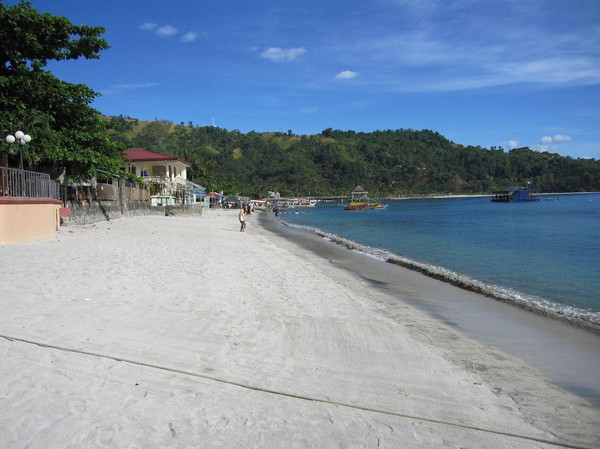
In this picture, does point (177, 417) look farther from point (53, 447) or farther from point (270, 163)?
point (270, 163)

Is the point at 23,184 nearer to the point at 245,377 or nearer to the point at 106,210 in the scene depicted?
the point at 106,210

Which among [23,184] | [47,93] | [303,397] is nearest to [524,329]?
[303,397]

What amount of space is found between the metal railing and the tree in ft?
3.62

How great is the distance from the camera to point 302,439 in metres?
3.63

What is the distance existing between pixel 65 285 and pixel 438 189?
202525 mm

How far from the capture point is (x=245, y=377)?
4.70 m

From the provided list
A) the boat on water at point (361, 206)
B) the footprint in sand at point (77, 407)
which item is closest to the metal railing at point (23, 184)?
the footprint in sand at point (77, 407)

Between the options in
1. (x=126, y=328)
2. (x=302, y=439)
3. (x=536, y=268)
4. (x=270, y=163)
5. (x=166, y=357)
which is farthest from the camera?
(x=270, y=163)

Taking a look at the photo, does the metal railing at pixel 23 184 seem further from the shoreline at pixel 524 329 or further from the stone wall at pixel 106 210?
the shoreline at pixel 524 329

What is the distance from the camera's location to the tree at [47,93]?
16.5m

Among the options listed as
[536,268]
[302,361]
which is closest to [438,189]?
[536,268]

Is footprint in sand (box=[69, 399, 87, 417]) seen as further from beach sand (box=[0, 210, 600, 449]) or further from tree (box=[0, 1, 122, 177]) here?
tree (box=[0, 1, 122, 177])

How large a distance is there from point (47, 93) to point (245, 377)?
1700cm

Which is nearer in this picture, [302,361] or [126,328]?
[302,361]
